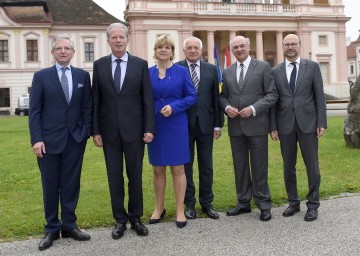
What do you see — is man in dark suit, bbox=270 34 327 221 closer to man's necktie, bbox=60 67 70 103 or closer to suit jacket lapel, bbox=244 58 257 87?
suit jacket lapel, bbox=244 58 257 87

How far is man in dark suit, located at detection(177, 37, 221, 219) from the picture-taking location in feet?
17.9

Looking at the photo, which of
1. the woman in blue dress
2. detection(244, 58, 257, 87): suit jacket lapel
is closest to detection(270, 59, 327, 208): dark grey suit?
detection(244, 58, 257, 87): suit jacket lapel

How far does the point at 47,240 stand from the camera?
14.7 feet

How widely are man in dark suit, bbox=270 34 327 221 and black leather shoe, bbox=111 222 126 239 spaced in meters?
1.96

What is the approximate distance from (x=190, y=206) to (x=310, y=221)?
1.45m

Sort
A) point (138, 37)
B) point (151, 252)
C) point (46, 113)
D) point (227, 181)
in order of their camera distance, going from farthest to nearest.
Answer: point (138, 37) → point (227, 181) → point (46, 113) → point (151, 252)

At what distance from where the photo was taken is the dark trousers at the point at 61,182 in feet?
15.3

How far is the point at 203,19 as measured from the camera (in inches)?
1702

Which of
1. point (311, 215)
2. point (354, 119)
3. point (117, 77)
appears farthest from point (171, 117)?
point (354, 119)

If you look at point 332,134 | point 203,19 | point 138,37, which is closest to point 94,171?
point 332,134

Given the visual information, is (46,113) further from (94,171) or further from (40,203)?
(94,171)

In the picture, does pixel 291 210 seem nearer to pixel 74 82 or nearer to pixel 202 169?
pixel 202 169

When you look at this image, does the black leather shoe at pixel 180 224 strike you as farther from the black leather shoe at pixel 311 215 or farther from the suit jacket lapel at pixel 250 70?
the suit jacket lapel at pixel 250 70

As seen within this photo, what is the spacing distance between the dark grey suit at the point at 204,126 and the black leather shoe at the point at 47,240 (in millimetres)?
1675
